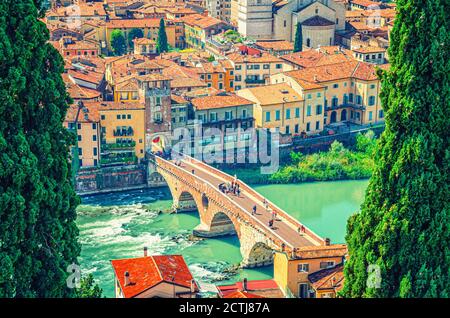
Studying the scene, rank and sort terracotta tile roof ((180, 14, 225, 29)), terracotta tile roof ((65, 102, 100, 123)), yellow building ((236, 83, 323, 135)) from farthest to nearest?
terracotta tile roof ((180, 14, 225, 29)) → yellow building ((236, 83, 323, 135)) → terracotta tile roof ((65, 102, 100, 123))

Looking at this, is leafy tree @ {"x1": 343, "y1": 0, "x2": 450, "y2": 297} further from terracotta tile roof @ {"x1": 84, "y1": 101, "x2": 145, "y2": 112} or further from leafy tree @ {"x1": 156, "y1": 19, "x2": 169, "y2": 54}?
leafy tree @ {"x1": 156, "y1": 19, "x2": 169, "y2": 54}

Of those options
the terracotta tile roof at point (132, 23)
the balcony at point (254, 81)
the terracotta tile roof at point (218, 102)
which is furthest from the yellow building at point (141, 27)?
the terracotta tile roof at point (218, 102)

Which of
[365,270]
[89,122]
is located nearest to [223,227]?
[89,122]

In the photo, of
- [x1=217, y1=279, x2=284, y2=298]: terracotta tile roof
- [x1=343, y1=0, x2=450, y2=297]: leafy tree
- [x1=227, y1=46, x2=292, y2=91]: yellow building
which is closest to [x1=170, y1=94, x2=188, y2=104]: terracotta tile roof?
[x1=227, y1=46, x2=292, y2=91]: yellow building

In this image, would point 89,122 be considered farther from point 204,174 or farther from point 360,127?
point 360,127

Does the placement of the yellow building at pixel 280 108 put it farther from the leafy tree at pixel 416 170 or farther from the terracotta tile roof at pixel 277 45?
the leafy tree at pixel 416 170
